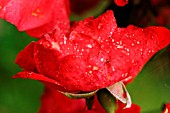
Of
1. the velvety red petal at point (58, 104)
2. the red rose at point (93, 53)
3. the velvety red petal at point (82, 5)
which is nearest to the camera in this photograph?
the red rose at point (93, 53)

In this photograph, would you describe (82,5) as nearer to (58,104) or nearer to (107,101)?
(58,104)

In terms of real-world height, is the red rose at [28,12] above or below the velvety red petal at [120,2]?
below

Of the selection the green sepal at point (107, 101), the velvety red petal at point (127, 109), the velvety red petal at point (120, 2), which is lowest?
the velvety red petal at point (127, 109)

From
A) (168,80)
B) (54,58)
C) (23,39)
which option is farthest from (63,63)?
(23,39)

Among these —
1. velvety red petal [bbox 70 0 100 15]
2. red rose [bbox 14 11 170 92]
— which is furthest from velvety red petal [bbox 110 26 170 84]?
velvety red petal [bbox 70 0 100 15]

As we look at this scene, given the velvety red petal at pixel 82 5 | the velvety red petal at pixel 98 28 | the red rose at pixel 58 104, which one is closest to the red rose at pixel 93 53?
the velvety red petal at pixel 98 28

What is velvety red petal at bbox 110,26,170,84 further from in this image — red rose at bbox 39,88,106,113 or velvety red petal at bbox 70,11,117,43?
red rose at bbox 39,88,106,113

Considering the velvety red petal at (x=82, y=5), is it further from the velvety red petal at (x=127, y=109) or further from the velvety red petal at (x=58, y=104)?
the velvety red petal at (x=127, y=109)
